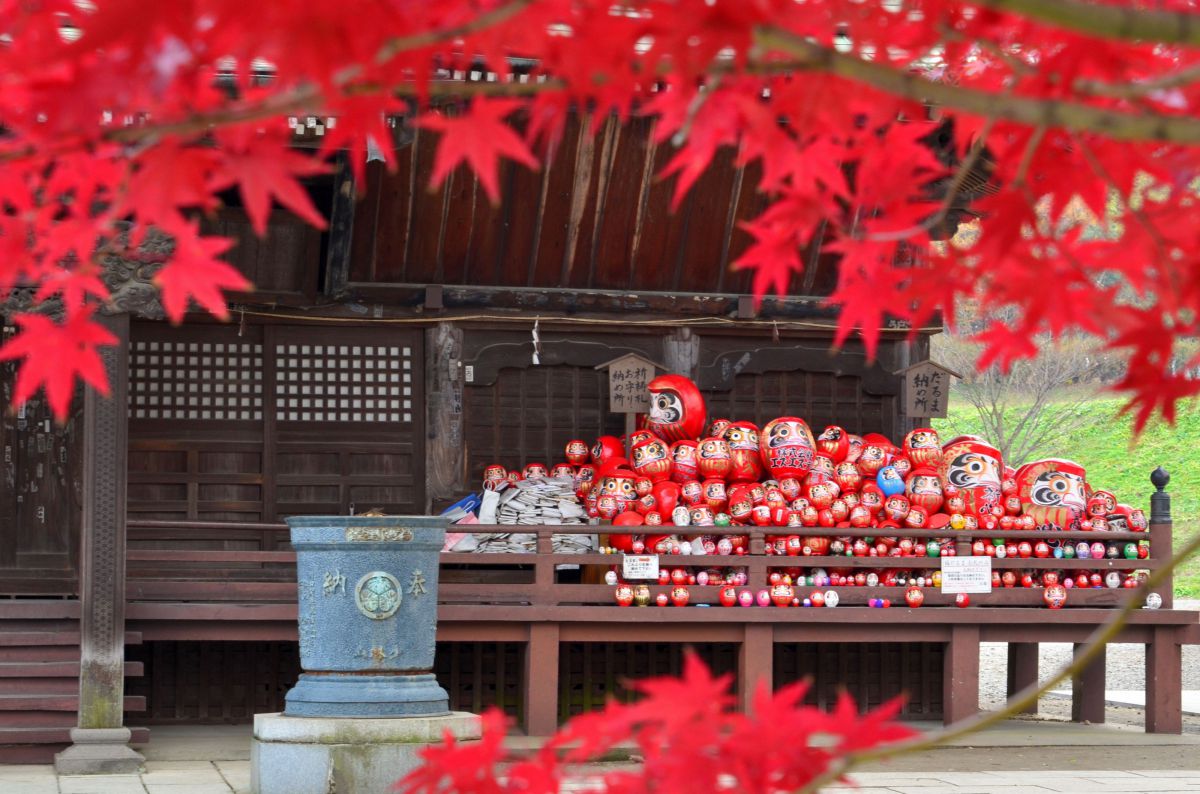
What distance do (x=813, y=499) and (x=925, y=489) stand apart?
3.32 feet

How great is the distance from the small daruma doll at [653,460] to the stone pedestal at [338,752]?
418cm

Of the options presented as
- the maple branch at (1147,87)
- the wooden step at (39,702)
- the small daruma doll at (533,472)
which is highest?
the maple branch at (1147,87)

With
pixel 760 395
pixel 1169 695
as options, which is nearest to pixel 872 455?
pixel 760 395

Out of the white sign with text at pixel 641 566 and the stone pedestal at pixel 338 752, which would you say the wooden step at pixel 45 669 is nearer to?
the stone pedestal at pixel 338 752

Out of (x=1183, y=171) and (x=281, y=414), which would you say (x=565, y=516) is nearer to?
(x=281, y=414)

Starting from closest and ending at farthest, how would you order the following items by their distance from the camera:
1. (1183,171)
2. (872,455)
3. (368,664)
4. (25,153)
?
(25,153)
(1183,171)
(368,664)
(872,455)

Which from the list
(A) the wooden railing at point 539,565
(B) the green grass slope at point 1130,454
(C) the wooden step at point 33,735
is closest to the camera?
(C) the wooden step at point 33,735

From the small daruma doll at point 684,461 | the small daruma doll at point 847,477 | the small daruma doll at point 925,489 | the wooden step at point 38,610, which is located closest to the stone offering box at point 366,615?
the wooden step at point 38,610

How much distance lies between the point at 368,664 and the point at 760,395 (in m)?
5.79

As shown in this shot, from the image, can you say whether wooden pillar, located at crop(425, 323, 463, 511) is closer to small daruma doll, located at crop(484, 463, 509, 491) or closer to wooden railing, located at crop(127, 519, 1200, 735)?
small daruma doll, located at crop(484, 463, 509, 491)

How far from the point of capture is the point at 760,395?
14.1 metres

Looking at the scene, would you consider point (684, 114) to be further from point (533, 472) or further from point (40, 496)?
point (40, 496)

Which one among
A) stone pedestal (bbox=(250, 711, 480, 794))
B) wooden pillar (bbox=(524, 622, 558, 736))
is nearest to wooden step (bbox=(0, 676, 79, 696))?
stone pedestal (bbox=(250, 711, 480, 794))

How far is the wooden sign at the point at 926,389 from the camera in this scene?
13594mm
